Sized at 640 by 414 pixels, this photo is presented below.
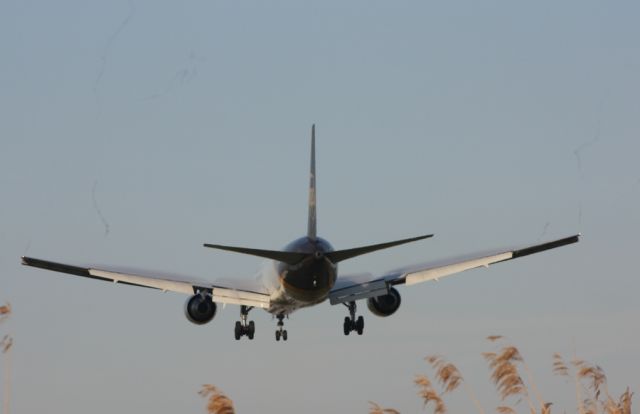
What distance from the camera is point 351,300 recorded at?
54531 millimetres

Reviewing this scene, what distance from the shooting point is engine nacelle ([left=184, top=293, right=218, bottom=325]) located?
55.9 metres

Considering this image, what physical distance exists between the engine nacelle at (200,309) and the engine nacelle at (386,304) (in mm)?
7794

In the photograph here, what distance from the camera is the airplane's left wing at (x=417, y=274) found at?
54469 millimetres

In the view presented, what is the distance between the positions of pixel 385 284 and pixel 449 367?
36.9 meters

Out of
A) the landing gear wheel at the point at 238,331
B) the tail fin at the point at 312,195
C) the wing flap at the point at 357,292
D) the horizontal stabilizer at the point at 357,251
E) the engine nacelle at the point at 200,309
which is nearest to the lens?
the horizontal stabilizer at the point at 357,251

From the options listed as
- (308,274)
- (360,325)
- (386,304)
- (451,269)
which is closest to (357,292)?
(386,304)

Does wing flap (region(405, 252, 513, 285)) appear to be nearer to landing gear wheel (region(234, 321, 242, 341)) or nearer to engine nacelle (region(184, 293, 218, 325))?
landing gear wheel (region(234, 321, 242, 341))

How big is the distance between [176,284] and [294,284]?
10131 millimetres

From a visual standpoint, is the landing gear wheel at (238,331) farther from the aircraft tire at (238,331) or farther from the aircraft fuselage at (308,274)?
the aircraft fuselage at (308,274)

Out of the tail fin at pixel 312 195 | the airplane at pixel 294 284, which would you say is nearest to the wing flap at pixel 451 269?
the airplane at pixel 294 284

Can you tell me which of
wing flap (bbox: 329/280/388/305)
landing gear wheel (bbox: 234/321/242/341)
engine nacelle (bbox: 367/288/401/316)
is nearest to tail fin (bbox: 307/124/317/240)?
wing flap (bbox: 329/280/388/305)

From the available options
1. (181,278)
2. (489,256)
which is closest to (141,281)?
(181,278)

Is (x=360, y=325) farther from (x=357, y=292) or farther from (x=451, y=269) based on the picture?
(x=451, y=269)

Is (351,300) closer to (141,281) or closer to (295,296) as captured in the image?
(295,296)
